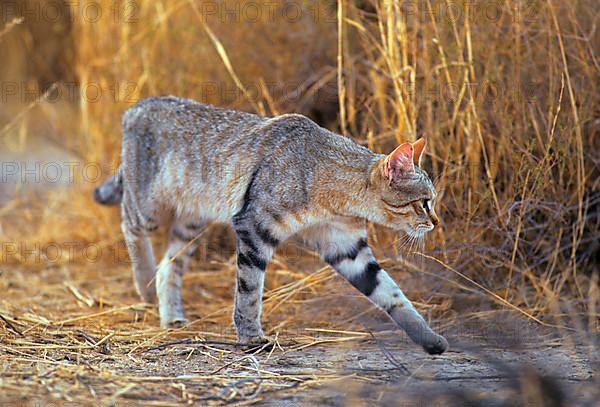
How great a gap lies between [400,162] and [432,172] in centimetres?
119

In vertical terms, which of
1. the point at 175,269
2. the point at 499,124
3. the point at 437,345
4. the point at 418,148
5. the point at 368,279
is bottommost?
the point at 175,269

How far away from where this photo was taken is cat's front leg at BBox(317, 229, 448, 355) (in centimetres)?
449

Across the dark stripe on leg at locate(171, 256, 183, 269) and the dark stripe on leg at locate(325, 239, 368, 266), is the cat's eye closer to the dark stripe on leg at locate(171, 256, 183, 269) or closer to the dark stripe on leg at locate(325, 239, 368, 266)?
the dark stripe on leg at locate(325, 239, 368, 266)

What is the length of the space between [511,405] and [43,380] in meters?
1.91

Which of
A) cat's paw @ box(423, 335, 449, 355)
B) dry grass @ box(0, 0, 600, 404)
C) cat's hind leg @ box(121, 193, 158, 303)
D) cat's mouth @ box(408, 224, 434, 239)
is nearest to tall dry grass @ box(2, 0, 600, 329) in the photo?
dry grass @ box(0, 0, 600, 404)

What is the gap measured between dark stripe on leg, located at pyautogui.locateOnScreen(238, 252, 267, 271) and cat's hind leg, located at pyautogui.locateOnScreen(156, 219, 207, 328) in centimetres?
83

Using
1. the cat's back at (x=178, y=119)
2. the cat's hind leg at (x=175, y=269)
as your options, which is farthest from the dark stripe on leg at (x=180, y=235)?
the cat's back at (x=178, y=119)

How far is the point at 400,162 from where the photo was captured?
444cm

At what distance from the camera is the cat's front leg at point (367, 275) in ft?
14.7

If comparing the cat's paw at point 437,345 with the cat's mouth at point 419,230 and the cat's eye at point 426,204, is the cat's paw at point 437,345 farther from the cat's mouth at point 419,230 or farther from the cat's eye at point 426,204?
the cat's eye at point 426,204

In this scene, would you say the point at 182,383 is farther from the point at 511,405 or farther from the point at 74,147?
the point at 74,147

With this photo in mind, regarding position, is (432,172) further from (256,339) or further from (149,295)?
(149,295)

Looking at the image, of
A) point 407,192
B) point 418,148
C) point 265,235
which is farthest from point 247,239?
point 418,148

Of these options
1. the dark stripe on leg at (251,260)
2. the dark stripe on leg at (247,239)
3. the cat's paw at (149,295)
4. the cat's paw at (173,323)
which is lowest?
the cat's paw at (149,295)
